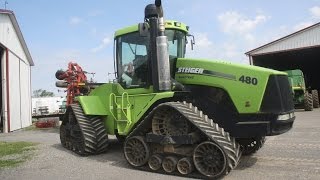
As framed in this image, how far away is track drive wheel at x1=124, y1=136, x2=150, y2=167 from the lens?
824 cm

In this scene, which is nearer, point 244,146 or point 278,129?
point 278,129

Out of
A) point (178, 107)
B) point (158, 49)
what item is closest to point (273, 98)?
point (178, 107)

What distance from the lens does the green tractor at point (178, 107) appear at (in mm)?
7320

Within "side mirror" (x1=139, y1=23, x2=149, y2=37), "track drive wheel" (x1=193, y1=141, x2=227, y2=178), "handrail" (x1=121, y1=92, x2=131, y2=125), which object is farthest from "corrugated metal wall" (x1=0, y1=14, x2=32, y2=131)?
"track drive wheel" (x1=193, y1=141, x2=227, y2=178)

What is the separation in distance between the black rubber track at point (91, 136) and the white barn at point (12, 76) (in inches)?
469

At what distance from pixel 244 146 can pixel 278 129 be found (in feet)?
6.25

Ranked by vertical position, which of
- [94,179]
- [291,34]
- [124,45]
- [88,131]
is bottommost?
[94,179]

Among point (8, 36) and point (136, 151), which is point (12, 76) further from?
point (136, 151)

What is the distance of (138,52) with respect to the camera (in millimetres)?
9141

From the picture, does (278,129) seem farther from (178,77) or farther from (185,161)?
(178,77)

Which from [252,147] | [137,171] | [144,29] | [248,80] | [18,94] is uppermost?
[144,29]

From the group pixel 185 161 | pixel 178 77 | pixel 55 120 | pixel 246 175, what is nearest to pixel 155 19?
pixel 178 77

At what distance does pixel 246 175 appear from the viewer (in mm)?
7461

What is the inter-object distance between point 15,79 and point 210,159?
18.5 m
